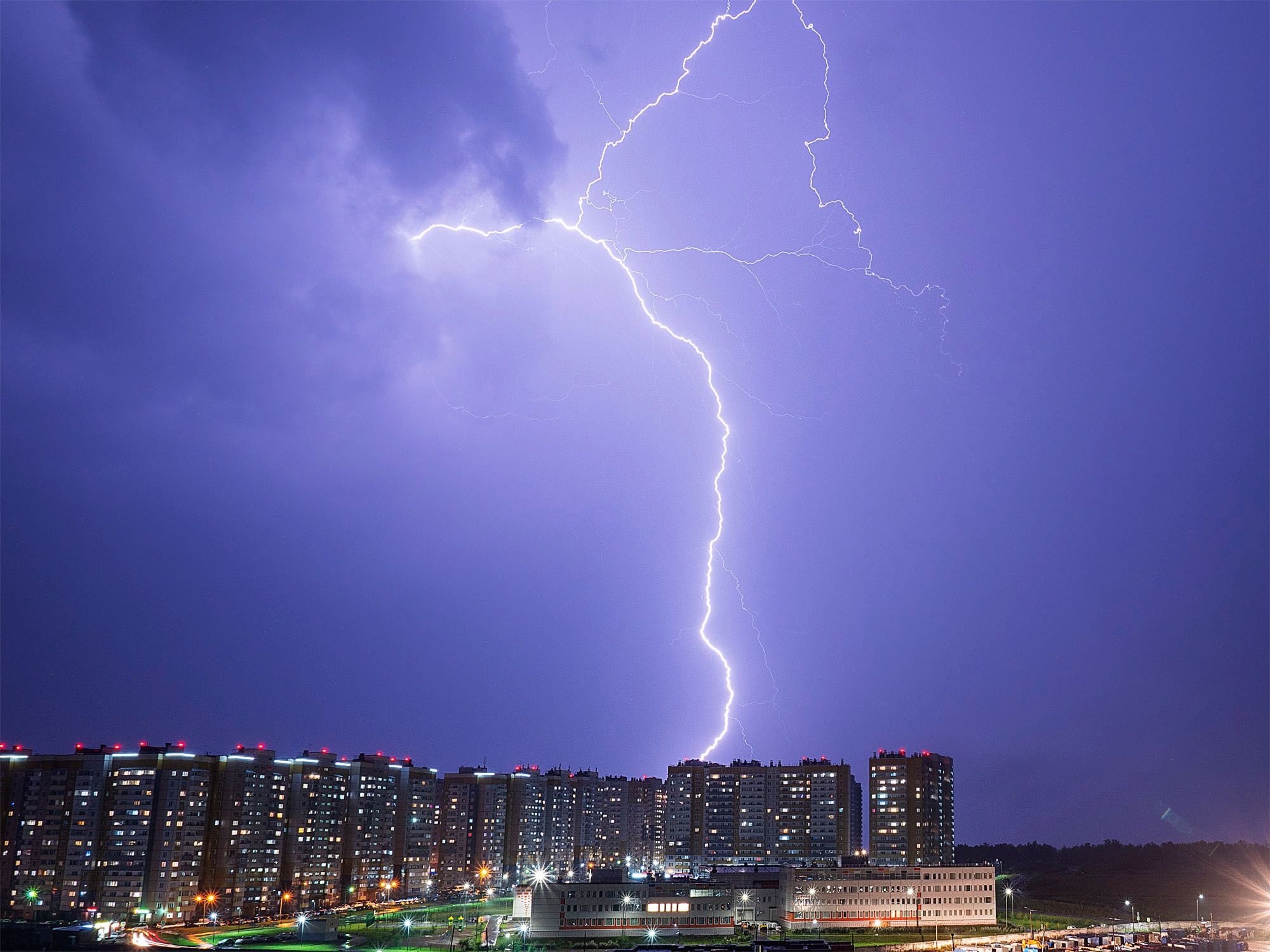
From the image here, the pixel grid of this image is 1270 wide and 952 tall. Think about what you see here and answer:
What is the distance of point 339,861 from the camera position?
58219mm

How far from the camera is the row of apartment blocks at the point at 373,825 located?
157 ft

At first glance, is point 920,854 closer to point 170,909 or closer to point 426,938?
point 426,938

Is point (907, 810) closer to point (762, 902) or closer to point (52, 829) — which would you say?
point (762, 902)

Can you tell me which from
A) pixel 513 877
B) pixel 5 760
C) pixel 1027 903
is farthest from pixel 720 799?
pixel 5 760

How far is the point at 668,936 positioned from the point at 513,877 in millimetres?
32597

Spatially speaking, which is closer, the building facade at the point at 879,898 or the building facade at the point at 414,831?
the building facade at the point at 879,898

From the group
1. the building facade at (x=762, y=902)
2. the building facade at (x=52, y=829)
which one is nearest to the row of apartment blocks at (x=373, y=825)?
the building facade at (x=52, y=829)

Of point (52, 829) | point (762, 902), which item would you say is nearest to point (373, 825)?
point (52, 829)

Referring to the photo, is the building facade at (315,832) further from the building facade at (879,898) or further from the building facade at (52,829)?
the building facade at (879,898)

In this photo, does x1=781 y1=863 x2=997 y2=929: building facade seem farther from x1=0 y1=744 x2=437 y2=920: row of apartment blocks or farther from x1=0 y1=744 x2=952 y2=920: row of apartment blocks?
x1=0 y1=744 x2=437 y2=920: row of apartment blocks

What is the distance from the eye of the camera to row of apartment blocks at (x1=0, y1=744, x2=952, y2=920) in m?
48.0

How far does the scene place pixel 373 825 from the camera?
61344 millimetres

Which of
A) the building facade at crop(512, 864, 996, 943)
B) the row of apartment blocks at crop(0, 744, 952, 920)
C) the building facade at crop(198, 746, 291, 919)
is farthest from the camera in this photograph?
the building facade at crop(198, 746, 291, 919)

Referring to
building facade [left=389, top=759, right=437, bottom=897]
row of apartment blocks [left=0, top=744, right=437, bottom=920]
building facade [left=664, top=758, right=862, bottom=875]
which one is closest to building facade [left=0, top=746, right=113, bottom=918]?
row of apartment blocks [left=0, top=744, right=437, bottom=920]
